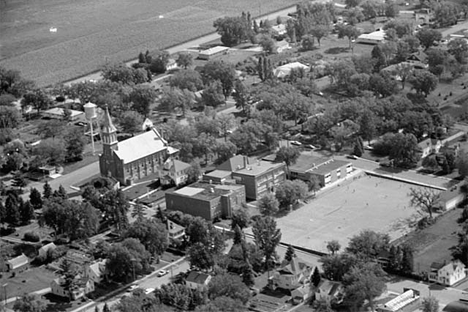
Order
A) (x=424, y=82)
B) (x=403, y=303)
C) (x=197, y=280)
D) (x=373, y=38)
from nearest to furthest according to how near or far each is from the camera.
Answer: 1. (x=403, y=303)
2. (x=197, y=280)
3. (x=424, y=82)
4. (x=373, y=38)

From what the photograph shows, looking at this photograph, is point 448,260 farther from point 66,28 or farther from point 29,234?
point 66,28

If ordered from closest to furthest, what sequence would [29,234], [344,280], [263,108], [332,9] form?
[344,280] → [29,234] → [263,108] → [332,9]

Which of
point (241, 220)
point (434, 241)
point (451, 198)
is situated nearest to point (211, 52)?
point (241, 220)

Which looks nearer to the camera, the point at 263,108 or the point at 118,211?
the point at 118,211

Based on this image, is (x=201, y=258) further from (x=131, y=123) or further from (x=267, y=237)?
(x=131, y=123)

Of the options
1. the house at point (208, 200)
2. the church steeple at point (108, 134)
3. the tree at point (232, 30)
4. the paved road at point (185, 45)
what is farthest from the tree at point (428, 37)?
the church steeple at point (108, 134)

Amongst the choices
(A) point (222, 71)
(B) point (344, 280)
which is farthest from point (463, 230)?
(A) point (222, 71)

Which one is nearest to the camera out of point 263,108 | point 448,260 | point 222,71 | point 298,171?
point 448,260
